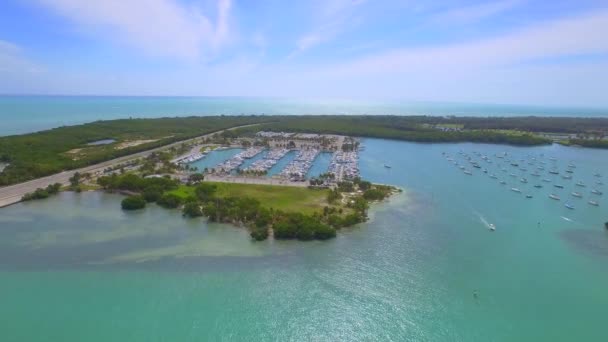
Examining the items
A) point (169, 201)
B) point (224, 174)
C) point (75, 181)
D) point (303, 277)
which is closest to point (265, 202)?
point (169, 201)

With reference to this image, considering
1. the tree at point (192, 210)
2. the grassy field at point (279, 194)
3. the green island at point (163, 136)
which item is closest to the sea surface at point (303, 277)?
the tree at point (192, 210)

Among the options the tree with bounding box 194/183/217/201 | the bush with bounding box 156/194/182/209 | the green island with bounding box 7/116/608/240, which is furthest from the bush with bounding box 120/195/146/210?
the tree with bounding box 194/183/217/201

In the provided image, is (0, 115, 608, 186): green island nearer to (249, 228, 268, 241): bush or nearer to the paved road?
the paved road

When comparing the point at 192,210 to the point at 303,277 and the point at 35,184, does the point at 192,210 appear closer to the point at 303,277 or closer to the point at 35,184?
the point at 303,277

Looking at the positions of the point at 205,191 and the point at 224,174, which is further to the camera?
the point at 224,174

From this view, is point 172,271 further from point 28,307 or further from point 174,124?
point 174,124

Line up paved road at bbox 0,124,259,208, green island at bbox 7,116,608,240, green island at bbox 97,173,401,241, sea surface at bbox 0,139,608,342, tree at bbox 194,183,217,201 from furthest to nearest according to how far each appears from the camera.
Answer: tree at bbox 194,183,217,201
paved road at bbox 0,124,259,208
green island at bbox 7,116,608,240
green island at bbox 97,173,401,241
sea surface at bbox 0,139,608,342

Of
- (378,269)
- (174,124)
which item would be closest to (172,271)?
(378,269)
